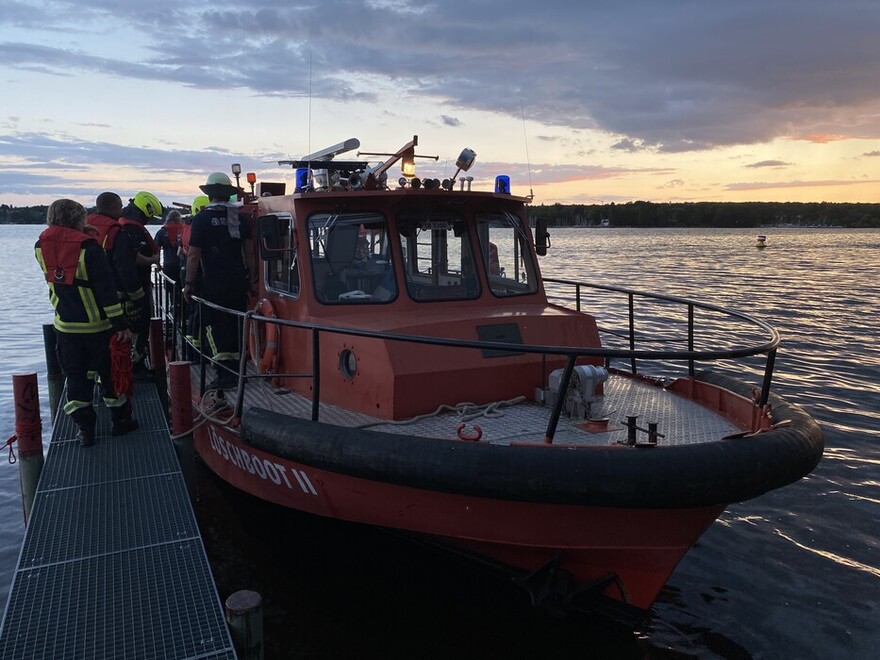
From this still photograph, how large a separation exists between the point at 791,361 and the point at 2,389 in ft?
42.8

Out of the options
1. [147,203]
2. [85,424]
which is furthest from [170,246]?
[85,424]

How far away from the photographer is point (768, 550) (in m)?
5.79

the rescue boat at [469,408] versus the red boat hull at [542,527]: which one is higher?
the rescue boat at [469,408]

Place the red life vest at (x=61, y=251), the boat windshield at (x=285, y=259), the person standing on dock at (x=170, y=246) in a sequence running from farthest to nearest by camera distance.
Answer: the person standing on dock at (x=170, y=246), the boat windshield at (x=285, y=259), the red life vest at (x=61, y=251)

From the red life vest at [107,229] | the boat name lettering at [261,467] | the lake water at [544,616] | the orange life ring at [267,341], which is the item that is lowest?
the lake water at [544,616]

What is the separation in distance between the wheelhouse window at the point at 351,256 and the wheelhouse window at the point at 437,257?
0.16 metres

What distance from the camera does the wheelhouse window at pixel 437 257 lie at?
5.22m

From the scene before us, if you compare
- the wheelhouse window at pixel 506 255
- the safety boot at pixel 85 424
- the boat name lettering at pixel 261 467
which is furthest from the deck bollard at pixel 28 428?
the wheelhouse window at pixel 506 255

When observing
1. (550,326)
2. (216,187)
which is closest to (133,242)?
(216,187)

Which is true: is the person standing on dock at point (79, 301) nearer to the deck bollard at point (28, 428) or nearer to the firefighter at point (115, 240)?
the deck bollard at point (28, 428)

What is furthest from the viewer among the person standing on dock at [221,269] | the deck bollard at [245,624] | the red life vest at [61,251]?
the person standing on dock at [221,269]

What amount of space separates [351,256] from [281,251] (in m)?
0.57

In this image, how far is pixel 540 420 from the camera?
4.48 meters

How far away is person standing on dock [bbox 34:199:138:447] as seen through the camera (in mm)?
4688
